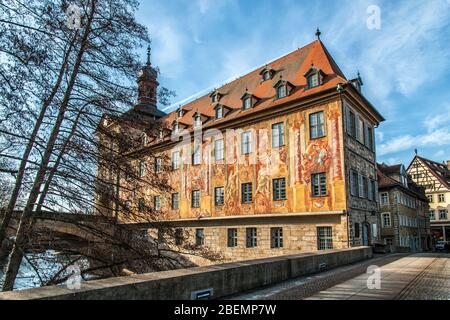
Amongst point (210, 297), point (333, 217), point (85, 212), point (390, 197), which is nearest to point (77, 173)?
point (85, 212)

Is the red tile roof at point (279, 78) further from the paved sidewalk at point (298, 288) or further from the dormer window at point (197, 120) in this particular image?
the paved sidewalk at point (298, 288)

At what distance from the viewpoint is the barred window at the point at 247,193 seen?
23659 mm

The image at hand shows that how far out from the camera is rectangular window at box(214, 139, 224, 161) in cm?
2636

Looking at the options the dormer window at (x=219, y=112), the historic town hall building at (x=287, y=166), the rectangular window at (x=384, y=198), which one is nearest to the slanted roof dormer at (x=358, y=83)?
the historic town hall building at (x=287, y=166)

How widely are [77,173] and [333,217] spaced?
49.4 ft

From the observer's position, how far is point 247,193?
78.4 ft

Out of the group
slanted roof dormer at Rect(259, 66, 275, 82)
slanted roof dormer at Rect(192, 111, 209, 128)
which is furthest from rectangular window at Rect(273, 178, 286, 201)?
slanted roof dormer at Rect(192, 111, 209, 128)

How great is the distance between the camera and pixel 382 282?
9.07 metres

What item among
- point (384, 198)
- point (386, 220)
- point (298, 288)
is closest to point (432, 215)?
point (386, 220)

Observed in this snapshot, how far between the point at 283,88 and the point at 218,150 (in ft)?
22.6

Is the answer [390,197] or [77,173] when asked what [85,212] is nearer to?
[77,173]

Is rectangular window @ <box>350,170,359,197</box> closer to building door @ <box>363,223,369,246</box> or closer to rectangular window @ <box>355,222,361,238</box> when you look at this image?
rectangular window @ <box>355,222,361,238</box>

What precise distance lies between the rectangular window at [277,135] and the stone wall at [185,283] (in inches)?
524

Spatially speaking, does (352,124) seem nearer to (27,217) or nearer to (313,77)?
(313,77)
